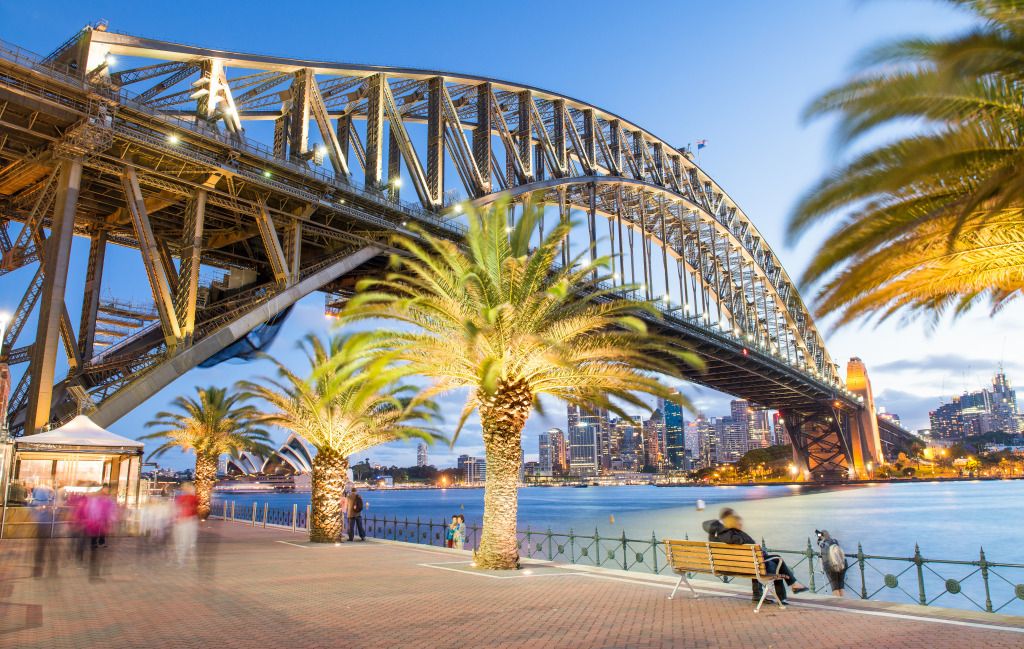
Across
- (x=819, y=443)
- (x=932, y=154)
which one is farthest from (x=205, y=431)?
(x=819, y=443)

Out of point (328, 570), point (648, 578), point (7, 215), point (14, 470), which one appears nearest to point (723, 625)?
point (648, 578)

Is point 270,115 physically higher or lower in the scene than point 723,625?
higher

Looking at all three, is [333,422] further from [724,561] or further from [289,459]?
[289,459]

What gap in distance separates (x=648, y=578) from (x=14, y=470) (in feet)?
56.6

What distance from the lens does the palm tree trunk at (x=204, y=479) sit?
102 feet

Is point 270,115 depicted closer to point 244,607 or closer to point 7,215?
point 7,215

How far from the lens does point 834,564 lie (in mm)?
11539

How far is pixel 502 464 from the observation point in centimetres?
1380

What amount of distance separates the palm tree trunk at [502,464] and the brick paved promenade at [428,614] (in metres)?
0.71

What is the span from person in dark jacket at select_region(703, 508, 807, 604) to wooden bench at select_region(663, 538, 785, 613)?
71mm

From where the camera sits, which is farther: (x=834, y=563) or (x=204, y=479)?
(x=204, y=479)

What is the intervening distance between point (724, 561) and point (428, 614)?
3.98 metres

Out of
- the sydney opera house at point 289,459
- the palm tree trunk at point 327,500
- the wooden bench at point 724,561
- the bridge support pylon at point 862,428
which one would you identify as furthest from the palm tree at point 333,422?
the bridge support pylon at point 862,428

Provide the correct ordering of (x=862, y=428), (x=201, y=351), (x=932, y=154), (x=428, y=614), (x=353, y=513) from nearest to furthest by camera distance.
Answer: (x=932, y=154)
(x=428, y=614)
(x=353, y=513)
(x=201, y=351)
(x=862, y=428)
